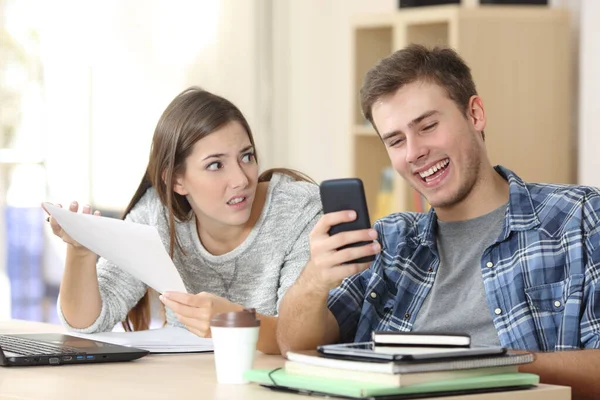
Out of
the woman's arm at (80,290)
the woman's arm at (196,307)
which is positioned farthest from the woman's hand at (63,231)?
the woman's arm at (196,307)

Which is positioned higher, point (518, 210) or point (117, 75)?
point (117, 75)

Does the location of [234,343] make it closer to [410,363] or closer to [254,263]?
[410,363]

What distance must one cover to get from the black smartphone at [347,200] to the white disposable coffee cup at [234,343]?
0.70 feet

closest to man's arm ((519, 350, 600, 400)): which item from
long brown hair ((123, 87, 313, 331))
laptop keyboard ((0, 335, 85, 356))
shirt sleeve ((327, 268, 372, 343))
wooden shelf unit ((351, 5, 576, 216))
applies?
shirt sleeve ((327, 268, 372, 343))

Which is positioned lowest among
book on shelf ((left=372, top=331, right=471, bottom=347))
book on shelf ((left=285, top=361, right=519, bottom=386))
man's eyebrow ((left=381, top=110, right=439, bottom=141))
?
book on shelf ((left=285, top=361, right=519, bottom=386))

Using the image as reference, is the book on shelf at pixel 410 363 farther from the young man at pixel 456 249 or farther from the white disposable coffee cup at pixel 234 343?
the young man at pixel 456 249

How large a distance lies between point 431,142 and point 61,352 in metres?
0.80

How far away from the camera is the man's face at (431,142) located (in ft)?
6.34

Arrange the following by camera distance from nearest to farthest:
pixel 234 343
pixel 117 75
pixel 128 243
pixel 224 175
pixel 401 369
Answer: pixel 401 369 < pixel 234 343 < pixel 128 243 < pixel 224 175 < pixel 117 75

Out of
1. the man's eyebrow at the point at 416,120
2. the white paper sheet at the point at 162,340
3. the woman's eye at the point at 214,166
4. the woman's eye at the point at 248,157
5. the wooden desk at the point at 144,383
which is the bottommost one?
the white paper sheet at the point at 162,340

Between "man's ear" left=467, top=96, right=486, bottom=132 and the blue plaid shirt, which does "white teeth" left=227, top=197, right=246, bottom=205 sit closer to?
the blue plaid shirt

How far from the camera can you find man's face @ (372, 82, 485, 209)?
6.34 feet

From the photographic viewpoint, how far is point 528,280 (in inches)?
71.8

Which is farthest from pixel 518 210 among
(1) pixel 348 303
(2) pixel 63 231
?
(2) pixel 63 231
